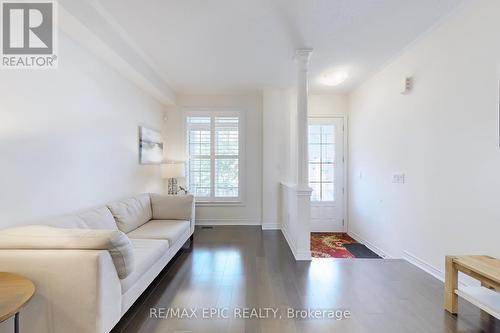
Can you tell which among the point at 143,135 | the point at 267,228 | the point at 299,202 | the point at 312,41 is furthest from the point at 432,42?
the point at 143,135

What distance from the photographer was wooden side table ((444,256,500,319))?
184 cm

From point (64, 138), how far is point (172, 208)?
1.79 metres

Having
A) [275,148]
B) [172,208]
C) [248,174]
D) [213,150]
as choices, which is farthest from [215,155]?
[172,208]

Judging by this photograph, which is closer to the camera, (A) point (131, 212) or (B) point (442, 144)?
(B) point (442, 144)

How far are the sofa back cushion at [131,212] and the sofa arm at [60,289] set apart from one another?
146 cm

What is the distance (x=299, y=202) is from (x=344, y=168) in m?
2.46

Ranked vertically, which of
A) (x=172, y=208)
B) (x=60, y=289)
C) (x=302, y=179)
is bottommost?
(x=60, y=289)

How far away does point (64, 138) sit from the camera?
2.51 m

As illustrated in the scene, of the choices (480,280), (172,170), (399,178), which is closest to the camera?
(480,280)

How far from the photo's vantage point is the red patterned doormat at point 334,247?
422 cm

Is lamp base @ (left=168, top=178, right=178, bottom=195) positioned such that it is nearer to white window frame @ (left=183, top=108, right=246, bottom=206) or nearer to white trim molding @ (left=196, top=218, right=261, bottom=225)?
white window frame @ (left=183, top=108, right=246, bottom=206)

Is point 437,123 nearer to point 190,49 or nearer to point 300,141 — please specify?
point 300,141

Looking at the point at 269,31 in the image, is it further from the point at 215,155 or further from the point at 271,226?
the point at 271,226

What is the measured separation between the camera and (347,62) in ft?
12.8
